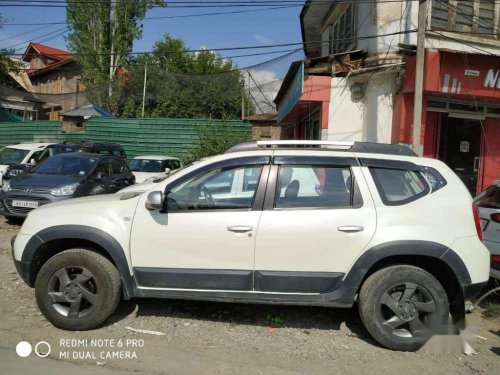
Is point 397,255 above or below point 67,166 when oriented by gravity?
below

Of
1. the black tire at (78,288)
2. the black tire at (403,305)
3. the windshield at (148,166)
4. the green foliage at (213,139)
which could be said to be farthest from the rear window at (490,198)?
the green foliage at (213,139)

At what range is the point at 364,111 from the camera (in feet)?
34.8

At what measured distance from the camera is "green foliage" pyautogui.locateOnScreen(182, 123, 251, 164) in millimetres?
17844

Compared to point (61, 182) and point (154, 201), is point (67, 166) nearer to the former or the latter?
point (61, 182)

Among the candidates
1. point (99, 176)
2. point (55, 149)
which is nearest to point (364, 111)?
point (99, 176)

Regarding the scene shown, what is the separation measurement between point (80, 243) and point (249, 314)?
180cm

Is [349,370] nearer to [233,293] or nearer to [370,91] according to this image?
[233,293]

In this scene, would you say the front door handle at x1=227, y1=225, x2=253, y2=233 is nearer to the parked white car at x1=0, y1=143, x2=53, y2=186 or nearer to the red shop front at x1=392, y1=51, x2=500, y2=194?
the red shop front at x1=392, y1=51, x2=500, y2=194

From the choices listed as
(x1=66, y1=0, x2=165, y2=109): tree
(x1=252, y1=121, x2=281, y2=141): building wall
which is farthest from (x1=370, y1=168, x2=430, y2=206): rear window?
(x1=66, y1=0, x2=165, y2=109): tree

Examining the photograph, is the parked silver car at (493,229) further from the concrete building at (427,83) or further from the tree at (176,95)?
the tree at (176,95)

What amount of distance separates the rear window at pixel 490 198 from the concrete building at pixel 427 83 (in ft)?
12.4

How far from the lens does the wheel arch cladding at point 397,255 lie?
385 centimetres

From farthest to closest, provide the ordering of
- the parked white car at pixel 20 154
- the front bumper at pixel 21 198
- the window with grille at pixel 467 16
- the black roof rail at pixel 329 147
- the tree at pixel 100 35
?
the tree at pixel 100 35 → the parked white car at pixel 20 154 → the window with grille at pixel 467 16 → the front bumper at pixel 21 198 → the black roof rail at pixel 329 147

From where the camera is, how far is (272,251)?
153 inches
